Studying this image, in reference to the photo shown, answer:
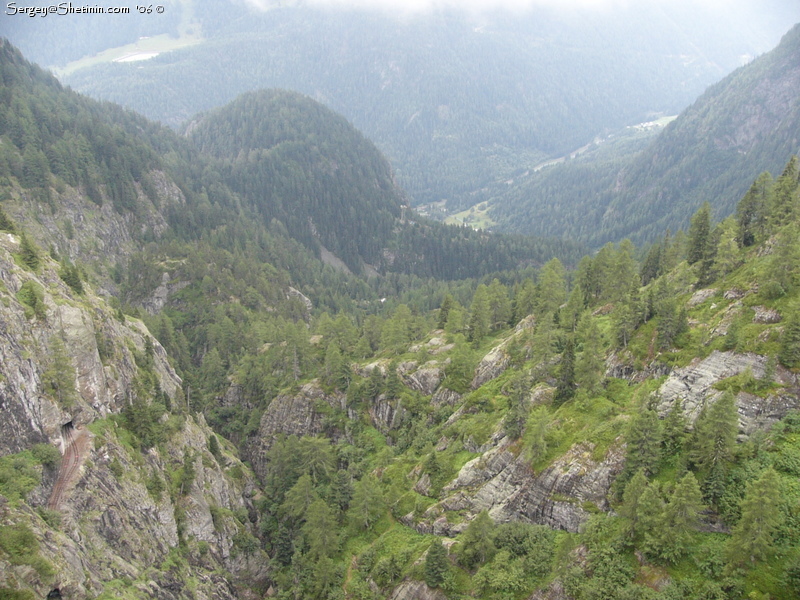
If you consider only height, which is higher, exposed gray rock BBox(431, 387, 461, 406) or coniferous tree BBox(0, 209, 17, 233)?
coniferous tree BBox(0, 209, 17, 233)

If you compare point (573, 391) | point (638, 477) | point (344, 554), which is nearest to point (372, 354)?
point (344, 554)

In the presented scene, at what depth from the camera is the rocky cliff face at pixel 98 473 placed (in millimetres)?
59656

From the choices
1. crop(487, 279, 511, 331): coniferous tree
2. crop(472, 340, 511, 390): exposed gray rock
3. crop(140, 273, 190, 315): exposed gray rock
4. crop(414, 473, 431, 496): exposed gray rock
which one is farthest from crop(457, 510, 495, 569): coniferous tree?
crop(140, 273, 190, 315): exposed gray rock

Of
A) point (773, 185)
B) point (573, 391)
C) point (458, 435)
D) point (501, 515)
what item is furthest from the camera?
point (458, 435)

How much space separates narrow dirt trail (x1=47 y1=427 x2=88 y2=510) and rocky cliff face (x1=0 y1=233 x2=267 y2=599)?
0.46ft

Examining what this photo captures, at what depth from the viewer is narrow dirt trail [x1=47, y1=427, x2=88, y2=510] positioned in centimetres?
6338

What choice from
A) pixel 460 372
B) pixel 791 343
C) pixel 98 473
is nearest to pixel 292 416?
pixel 460 372

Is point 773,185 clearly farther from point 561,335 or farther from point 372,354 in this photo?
point 372,354

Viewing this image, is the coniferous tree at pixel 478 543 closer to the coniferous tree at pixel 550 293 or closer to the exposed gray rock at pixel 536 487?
the exposed gray rock at pixel 536 487

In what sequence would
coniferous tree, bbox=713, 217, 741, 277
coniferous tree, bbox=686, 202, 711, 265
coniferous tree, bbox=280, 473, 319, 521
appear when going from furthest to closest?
coniferous tree, bbox=280, 473, 319, 521 → coniferous tree, bbox=686, 202, 711, 265 → coniferous tree, bbox=713, 217, 741, 277

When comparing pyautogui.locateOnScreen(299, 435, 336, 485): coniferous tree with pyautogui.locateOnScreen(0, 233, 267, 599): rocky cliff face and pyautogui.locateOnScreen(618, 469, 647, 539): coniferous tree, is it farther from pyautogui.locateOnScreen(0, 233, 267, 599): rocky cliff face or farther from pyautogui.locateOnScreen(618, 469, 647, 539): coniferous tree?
pyautogui.locateOnScreen(618, 469, 647, 539): coniferous tree

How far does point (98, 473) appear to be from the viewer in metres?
69.7

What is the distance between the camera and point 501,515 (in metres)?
68.7

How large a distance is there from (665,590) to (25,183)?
206 metres
